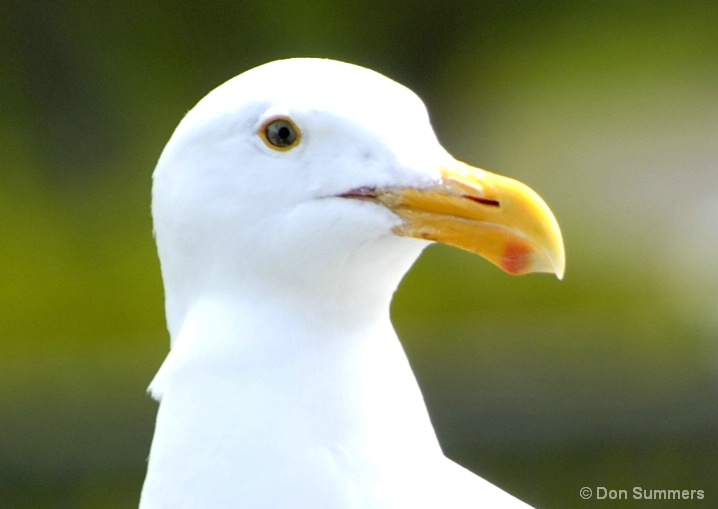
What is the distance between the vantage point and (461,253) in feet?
9.64

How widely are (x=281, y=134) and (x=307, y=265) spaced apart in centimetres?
11

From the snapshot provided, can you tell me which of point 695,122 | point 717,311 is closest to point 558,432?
point 717,311

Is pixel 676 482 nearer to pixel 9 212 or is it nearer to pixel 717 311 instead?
pixel 717 311

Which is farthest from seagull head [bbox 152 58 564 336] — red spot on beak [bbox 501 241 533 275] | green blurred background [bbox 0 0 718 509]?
green blurred background [bbox 0 0 718 509]

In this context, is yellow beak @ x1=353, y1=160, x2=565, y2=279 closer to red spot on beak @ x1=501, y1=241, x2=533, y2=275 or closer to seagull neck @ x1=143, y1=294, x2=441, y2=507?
red spot on beak @ x1=501, y1=241, x2=533, y2=275

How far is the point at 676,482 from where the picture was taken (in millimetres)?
2699

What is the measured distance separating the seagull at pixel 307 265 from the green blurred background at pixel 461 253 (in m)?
1.82

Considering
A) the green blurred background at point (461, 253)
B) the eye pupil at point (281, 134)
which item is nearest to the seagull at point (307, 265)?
the eye pupil at point (281, 134)

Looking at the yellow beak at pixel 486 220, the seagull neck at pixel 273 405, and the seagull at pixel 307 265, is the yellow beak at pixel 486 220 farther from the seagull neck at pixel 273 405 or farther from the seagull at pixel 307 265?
the seagull neck at pixel 273 405

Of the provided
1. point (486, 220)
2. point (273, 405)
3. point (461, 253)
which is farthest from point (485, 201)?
point (461, 253)

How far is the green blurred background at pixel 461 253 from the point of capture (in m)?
2.74

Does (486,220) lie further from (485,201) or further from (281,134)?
(281,134)

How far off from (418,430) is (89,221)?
2210 millimetres

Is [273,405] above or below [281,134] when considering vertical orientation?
below
